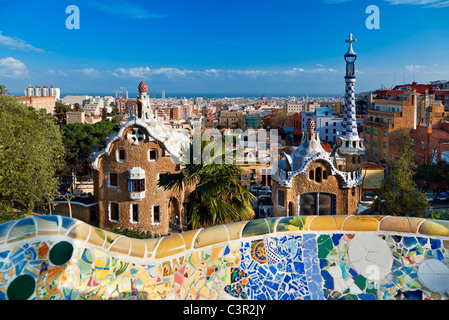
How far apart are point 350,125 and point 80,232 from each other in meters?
18.4

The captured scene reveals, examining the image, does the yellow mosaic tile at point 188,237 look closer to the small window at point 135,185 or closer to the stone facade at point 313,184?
the stone facade at point 313,184

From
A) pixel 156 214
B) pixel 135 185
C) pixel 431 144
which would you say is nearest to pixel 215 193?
pixel 135 185

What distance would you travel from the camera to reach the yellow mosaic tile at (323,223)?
16.6 ft

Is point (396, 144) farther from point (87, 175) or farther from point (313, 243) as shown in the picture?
point (313, 243)

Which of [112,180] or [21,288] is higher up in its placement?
[21,288]

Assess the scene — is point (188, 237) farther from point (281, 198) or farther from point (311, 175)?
point (281, 198)

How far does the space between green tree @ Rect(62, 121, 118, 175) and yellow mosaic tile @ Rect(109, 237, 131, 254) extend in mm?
29548

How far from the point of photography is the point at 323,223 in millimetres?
5082

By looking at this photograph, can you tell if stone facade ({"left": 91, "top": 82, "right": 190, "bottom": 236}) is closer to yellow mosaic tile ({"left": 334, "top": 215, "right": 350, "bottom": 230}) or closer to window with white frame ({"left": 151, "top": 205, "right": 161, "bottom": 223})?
window with white frame ({"left": 151, "top": 205, "right": 161, "bottom": 223})

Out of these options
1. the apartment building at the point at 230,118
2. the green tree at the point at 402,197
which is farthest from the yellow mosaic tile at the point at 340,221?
the apartment building at the point at 230,118

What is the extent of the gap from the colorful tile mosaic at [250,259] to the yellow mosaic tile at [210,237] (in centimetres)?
1

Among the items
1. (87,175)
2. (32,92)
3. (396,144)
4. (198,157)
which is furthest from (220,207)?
(32,92)
